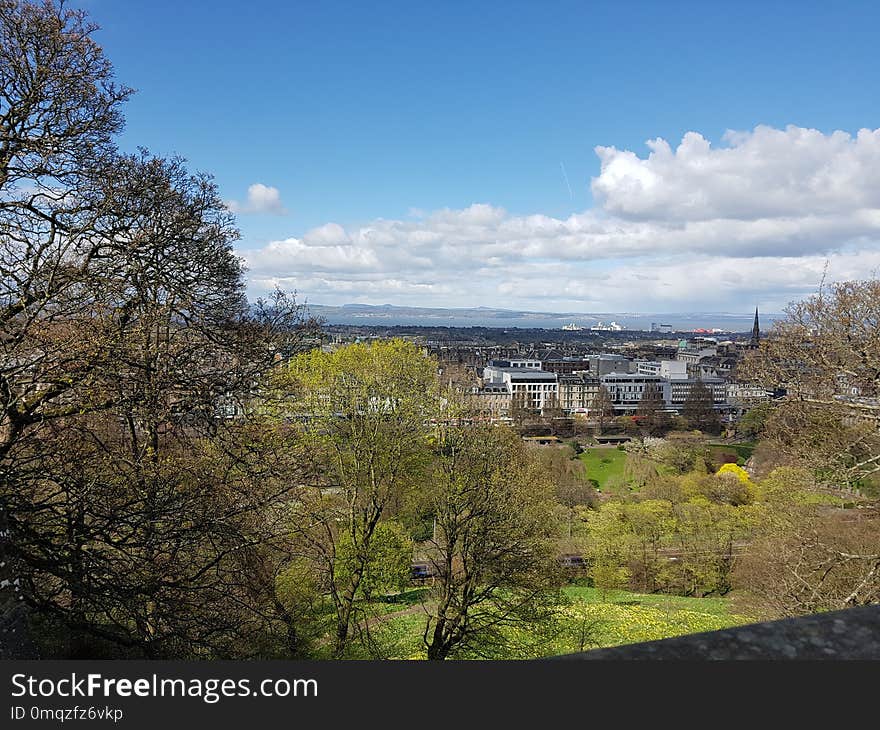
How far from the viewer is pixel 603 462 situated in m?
62.0

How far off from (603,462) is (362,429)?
50018 mm

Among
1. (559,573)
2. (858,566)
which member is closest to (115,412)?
(559,573)

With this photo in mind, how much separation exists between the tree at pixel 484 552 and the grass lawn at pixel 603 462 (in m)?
36.6

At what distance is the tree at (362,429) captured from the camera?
15492mm

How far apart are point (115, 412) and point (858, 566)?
46.2 feet

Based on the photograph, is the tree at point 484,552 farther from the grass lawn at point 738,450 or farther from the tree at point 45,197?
the grass lawn at point 738,450

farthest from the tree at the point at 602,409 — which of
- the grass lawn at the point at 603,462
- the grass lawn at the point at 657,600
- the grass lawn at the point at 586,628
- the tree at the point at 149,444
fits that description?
the tree at the point at 149,444

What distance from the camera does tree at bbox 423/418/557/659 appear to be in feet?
44.5

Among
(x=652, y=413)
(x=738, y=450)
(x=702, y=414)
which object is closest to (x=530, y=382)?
(x=652, y=413)

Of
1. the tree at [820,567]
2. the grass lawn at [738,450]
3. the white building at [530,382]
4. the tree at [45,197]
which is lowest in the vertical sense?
the grass lawn at [738,450]

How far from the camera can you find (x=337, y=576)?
14625 millimetres

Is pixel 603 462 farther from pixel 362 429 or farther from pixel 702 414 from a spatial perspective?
pixel 362 429

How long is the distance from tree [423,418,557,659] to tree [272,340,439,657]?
3.74 ft

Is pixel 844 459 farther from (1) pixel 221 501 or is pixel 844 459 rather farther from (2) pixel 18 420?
(2) pixel 18 420
